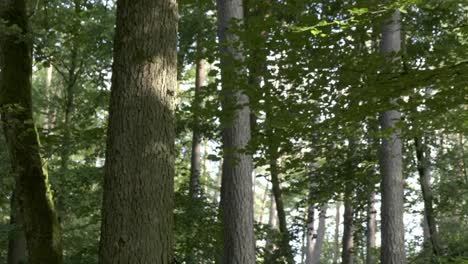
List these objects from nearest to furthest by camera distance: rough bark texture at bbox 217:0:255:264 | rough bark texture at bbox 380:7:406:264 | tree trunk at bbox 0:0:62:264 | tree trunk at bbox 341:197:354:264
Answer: tree trunk at bbox 0:0:62:264, rough bark texture at bbox 217:0:255:264, rough bark texture at bbox 380:7:406:264, tree trunk at bbox 341:197:354:264

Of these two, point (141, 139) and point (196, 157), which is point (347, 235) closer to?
point (196, 157)

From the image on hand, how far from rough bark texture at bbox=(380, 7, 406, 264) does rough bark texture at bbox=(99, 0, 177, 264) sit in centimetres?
585

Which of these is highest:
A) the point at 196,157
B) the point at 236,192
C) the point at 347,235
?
the point at 196,157

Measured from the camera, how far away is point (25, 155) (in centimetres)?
613

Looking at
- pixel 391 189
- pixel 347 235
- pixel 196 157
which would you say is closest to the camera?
pixel 391 189

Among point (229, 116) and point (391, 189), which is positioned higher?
point (229, 116)

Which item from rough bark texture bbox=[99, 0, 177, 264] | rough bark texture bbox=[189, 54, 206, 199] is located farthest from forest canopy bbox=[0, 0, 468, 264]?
rough bark texture bbox=[189, 54, 206, 199]

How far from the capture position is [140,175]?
3.29m

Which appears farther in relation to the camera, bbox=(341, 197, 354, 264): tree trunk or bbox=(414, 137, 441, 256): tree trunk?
bbox=(341, 197, 354, 264): tree trunk

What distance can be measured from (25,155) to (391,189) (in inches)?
239

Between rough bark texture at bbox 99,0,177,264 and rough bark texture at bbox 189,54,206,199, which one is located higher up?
rough bark texture at bbox 189,54,206,199

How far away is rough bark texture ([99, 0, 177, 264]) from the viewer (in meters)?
3.24

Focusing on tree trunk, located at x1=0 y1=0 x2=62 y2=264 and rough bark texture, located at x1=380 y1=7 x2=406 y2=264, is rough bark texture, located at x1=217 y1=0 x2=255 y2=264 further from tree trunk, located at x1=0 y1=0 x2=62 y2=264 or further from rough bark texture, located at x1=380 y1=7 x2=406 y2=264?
rough bark texture, located at x1=380 y1=7 x2=406 y2=264

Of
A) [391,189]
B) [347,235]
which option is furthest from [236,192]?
[347,235]
